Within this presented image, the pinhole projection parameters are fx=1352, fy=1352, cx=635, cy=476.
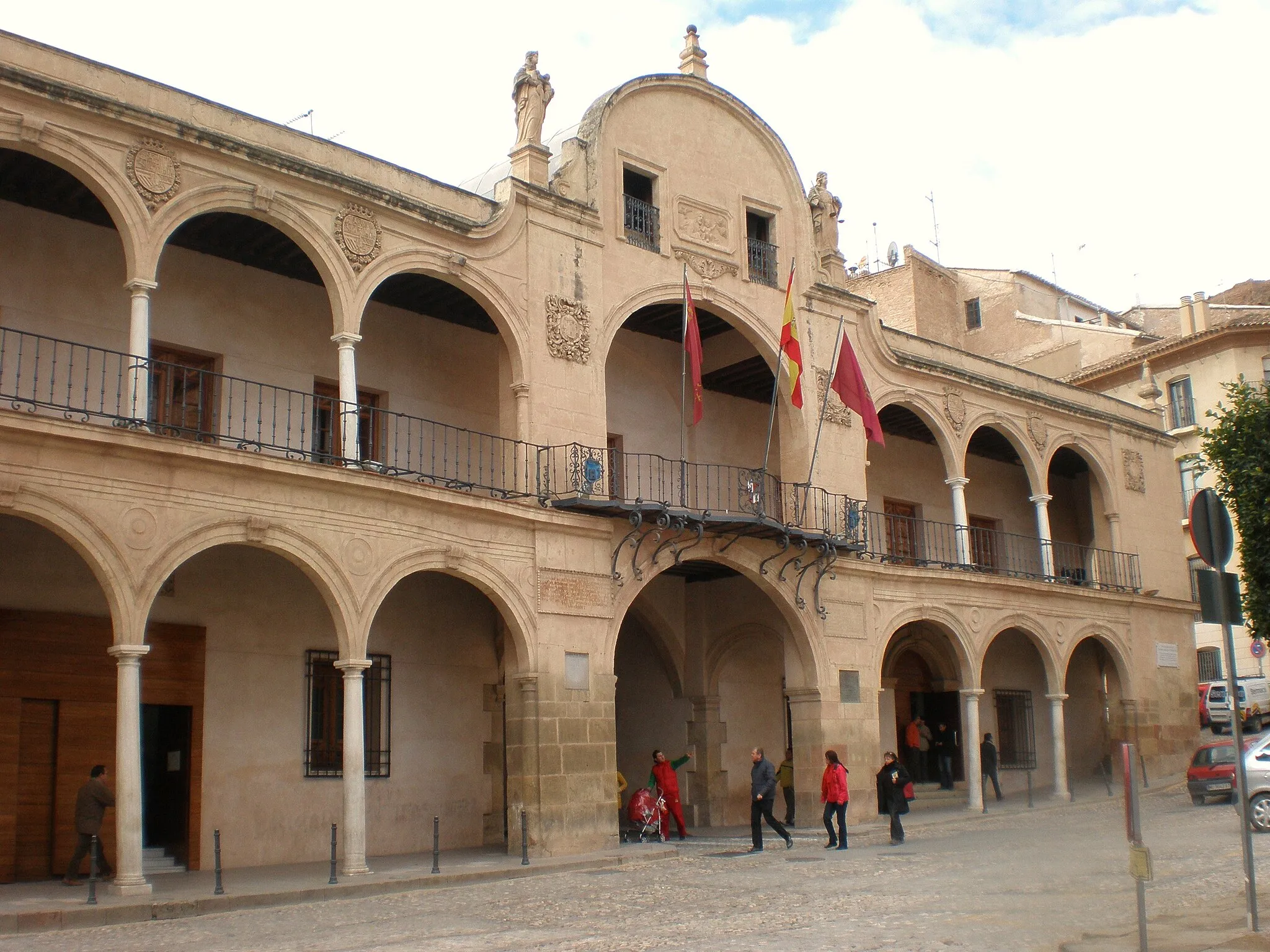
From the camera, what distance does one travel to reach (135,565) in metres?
13.3

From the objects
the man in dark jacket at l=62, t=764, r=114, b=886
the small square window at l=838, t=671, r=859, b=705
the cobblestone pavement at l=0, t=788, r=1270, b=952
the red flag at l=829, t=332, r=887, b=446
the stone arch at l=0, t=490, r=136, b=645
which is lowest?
the cobblestone pavement at l=0, t=788, r=1270, b=952

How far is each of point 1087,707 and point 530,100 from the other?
18.0 m

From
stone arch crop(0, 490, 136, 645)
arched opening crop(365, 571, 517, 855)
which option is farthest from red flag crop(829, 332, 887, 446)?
stone arch crop(0, 490, 136, 645)

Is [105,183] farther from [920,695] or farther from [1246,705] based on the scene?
[1246,705]

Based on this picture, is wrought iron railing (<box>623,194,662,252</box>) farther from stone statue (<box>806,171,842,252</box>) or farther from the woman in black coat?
the woman in black coat

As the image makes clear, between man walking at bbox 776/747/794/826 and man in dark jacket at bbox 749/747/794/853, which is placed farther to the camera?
man walking at bbox 776/747/794/826

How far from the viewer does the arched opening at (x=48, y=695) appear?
1446cm

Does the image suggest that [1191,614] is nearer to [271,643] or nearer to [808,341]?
[808,341]

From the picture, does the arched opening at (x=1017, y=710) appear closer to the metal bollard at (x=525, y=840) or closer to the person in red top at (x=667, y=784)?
the person in red top at (x=667, y=784)

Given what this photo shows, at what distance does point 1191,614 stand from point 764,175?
14.3 m

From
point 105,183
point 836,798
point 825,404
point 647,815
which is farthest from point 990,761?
point 105,183

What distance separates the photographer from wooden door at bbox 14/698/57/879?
47.4ft

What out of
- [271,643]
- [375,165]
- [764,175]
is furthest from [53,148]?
[764,175]

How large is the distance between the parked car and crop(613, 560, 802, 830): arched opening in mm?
6265
